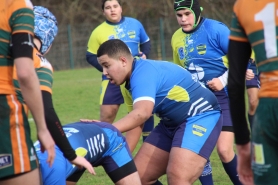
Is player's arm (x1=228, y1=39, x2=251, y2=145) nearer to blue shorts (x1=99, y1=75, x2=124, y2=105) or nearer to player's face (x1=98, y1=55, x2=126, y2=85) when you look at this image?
player's face (x1=98, y1=55, x2=126, y2=85)

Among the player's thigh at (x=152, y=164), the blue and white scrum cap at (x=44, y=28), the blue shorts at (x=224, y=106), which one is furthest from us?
the blue shorts at (x=224, y=106)

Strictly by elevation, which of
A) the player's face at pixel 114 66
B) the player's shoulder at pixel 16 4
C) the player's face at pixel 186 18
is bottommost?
the player's face at pixel 114 66

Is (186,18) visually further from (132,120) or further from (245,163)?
(245,163)

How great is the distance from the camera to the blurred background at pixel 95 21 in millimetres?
28938

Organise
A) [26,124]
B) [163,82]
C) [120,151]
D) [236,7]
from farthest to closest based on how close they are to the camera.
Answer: [163,82]
[120,151]
[26,124]
[236,7]

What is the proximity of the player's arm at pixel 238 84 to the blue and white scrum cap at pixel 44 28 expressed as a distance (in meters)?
1.35

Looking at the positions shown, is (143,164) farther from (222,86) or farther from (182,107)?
(222,86)

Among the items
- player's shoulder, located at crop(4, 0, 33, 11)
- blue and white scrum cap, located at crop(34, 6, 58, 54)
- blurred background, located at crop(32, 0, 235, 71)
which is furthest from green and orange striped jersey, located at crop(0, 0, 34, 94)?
blurred background, located at crop(32, 0, 235, 71)

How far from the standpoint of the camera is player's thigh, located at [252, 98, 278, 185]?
117 inches

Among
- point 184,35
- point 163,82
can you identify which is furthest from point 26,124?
point 184,35

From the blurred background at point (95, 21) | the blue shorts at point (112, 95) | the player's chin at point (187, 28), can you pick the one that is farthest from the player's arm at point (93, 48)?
the blurred background at point (95, 21)

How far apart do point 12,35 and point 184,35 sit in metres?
3.66

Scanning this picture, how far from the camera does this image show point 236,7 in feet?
10.3

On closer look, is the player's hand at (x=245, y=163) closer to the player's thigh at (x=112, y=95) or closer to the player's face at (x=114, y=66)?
the player's face at (x=114, y=66)
